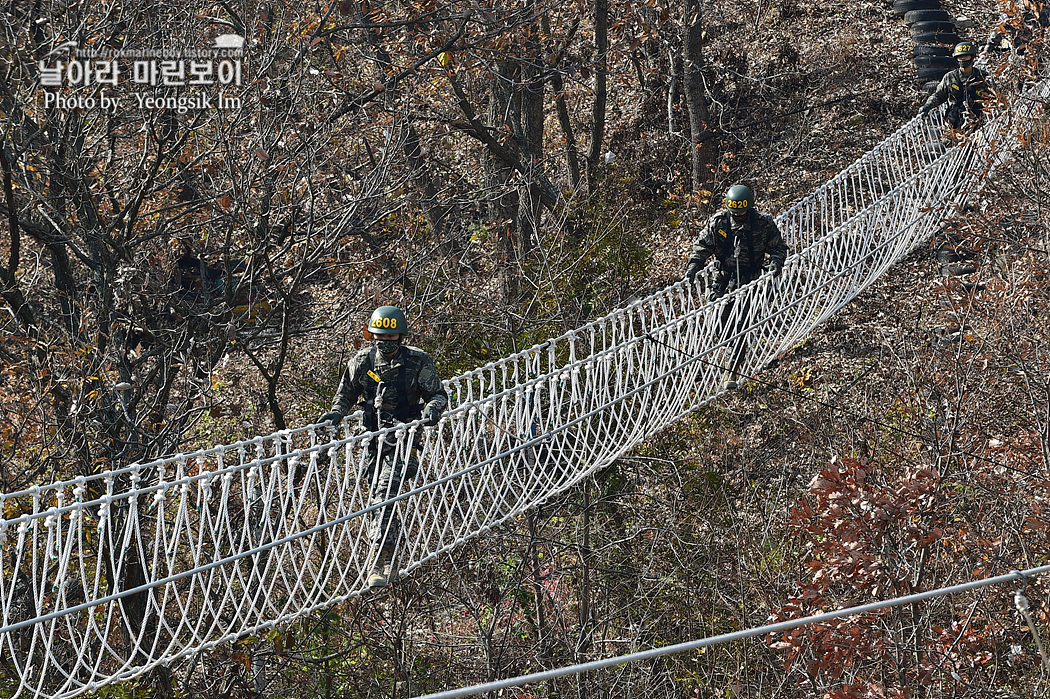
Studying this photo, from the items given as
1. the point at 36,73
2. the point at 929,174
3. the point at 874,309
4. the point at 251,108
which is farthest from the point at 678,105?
the point at 36,73

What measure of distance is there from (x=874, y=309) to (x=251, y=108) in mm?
6323

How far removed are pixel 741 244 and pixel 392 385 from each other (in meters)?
2.96

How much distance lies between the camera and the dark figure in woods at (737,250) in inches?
299

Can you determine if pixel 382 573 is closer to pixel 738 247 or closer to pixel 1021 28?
pixel 738 247

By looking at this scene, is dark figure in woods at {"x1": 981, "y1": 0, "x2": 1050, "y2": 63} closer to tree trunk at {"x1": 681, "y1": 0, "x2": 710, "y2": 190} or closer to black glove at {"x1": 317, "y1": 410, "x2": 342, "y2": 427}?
tree trunk at {"x1": 681, "y1": 0, "x2": 710, "y2": 190}

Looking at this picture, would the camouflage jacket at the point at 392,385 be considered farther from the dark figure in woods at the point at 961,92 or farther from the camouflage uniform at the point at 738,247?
the dark figure in woods at the point at 961,92

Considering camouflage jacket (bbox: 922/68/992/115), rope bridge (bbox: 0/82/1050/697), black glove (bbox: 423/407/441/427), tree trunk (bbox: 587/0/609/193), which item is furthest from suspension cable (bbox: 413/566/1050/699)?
tree trunk (bbox: 587/0/609/193)

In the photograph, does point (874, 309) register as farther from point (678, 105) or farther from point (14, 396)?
point (14, 396)

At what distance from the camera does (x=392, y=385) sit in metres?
5.70

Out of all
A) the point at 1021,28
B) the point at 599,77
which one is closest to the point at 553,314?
the point at 599,77

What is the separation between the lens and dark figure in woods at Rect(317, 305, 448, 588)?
5582 mm

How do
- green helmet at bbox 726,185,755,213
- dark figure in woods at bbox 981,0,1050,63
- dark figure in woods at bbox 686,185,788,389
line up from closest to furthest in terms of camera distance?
dark figure in woods at bbox 981,0,1050,63, green helmet at bbox 726,185,755,213, dark figure in woods at bbox 686,185,788,389

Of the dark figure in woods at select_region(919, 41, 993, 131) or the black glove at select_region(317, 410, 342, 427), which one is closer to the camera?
the black glove at select_region(317, 410, 342, 427)

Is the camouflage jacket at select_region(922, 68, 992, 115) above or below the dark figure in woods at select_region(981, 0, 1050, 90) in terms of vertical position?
above
